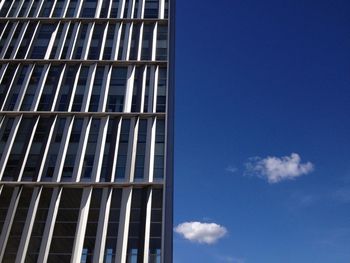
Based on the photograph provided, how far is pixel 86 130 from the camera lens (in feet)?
103

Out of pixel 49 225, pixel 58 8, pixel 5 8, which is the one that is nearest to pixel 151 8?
pixel 58 8

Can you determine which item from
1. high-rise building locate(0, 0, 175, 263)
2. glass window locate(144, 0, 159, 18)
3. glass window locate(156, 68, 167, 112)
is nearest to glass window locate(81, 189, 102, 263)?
high-rise building locate(0, 0, 175, 263)

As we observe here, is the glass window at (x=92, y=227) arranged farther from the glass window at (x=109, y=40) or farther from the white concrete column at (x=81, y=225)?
the glass window at (x=109, y=40)

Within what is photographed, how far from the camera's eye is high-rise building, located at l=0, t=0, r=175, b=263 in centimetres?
2594

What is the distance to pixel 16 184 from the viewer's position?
1098 inches

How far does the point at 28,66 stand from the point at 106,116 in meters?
10.2

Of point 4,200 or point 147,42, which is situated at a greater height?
point 147,42

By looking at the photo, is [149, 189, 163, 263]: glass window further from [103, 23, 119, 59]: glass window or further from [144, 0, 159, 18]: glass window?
[144, 0, 159, 18]: glass window

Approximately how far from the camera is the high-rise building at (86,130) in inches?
1021

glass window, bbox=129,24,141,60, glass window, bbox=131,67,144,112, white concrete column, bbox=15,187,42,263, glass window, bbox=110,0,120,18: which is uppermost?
glass window, bbox=110,0,120,18

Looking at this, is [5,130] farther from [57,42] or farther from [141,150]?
[141,150]

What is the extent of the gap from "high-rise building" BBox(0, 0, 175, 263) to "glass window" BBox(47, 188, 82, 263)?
0.23 feet

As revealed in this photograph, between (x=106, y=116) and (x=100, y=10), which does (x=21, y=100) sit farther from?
(x=100, y=10)

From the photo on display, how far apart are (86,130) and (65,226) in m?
8.26
